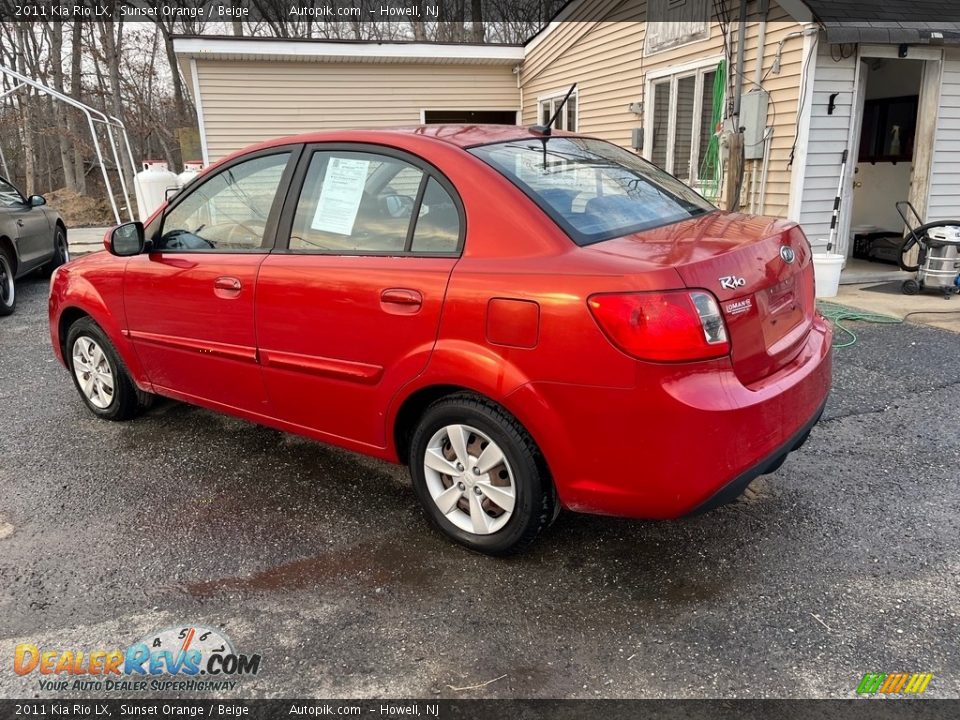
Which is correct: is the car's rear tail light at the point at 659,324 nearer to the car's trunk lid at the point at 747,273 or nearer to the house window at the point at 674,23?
the car's trunk lid at the point at 747,273

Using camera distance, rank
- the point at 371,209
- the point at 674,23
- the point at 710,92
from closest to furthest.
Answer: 1. the point at 371,209
2. the point at 710,92
3. the point at 674,23

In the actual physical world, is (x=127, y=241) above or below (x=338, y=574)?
above

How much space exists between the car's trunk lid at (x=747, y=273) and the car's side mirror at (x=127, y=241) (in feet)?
8.11

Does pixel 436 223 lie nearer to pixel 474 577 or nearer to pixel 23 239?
pixel 474 577

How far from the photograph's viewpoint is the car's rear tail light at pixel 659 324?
218cm

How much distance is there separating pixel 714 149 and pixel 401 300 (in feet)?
24.1

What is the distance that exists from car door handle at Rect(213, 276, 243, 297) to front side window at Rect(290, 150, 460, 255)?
12.8 inches

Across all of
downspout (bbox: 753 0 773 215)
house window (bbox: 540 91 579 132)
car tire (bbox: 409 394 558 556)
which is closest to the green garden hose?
downspout (bbox: 753 0 773 215)

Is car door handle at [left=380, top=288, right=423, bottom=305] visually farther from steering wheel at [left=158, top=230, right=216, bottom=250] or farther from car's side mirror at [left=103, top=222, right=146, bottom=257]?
car's side mirror at [left=103, top=222, right=146, bottom=257]

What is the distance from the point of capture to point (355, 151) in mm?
3020

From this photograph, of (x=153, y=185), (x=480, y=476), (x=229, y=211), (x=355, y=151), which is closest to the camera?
(x=480, y=476)

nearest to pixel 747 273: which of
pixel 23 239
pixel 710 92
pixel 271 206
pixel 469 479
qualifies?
pixel 469 479

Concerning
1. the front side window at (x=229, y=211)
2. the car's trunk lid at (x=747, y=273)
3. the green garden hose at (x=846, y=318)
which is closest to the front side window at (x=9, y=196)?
the front side window at (x=229, y=211)

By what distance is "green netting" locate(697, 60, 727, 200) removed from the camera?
28.0ft
